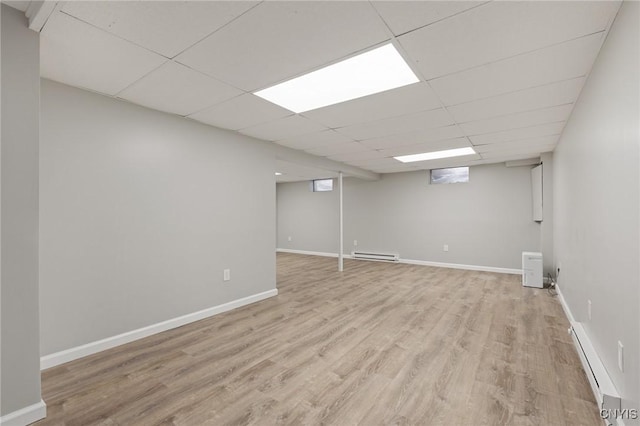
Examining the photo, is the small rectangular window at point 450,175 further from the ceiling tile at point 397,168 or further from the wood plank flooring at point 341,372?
the wood plank flooring at point 341,372

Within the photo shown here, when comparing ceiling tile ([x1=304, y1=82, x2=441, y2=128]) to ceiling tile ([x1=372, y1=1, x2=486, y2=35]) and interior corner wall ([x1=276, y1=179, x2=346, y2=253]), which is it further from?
interior corner wall ([x1=276, y1=179, x2=346, y2=253])

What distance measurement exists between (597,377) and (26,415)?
345 cm

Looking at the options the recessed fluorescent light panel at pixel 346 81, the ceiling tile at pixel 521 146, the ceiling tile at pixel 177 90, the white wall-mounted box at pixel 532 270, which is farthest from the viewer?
the white wall-mounted box at pixel 532 270

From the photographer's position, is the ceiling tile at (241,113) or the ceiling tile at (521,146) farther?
the ceiling tile at (521,146)

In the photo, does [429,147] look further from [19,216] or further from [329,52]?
[19,216]

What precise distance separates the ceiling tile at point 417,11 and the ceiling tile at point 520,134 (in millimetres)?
2697

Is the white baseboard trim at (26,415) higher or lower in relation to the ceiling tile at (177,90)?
lower

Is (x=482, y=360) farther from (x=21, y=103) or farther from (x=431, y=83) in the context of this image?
(x=21, y=103)

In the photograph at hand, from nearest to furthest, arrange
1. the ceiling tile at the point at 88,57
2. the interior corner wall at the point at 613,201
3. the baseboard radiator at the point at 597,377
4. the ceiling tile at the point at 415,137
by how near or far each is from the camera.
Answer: the interior corner wall at the point at 613,201 → the baseboard radiator at the point at 597,377 → the ceiling tile at the point at 88,57 → the ceiling tile at the point at 415,137

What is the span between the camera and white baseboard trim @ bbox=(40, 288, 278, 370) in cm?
223

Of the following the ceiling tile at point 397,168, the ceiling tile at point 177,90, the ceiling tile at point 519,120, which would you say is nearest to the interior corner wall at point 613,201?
the ceiling tile at point 519,120

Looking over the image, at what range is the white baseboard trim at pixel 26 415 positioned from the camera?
1.54m

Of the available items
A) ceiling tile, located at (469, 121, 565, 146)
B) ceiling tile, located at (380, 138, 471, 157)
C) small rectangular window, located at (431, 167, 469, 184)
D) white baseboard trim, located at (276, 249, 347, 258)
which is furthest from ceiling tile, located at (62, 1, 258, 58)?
white baseboard trim, located at (276, 249, 347, 258)

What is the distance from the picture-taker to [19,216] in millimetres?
1586
